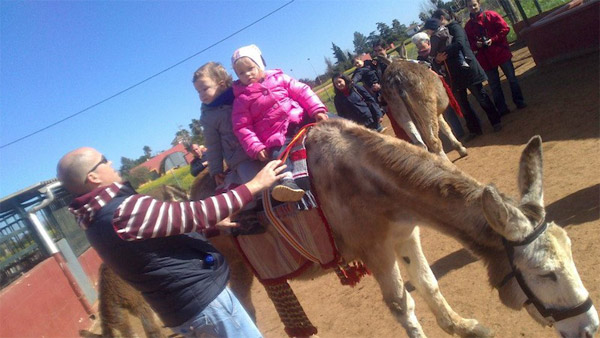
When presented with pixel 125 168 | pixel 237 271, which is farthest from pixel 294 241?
pixel 125 168

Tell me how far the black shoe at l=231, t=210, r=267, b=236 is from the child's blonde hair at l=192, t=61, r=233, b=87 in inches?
53.3

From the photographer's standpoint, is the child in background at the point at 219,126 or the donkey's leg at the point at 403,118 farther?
the donkey's leg at the point at 403,118

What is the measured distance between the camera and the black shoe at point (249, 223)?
3.12 metres

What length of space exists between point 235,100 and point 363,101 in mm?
4694

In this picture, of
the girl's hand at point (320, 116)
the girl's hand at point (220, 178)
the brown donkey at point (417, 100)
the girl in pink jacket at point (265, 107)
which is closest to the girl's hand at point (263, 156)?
the girl in pink jacket at point (265, 107)

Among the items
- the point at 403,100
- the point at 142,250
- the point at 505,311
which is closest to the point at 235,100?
the point at 142,250

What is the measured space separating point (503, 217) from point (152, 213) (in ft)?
6.04

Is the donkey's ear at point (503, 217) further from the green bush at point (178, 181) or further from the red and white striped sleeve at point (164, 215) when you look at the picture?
the green bush at point (178, 181)

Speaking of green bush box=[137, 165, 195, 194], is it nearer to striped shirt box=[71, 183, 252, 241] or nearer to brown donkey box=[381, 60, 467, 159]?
brown donkey box=[381, 60, 467, 159]

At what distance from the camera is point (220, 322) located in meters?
2.47

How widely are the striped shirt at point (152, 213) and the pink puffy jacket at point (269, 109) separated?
1.03m

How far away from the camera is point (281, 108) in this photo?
133 inches

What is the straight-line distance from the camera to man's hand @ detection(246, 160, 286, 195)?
2.52 meters

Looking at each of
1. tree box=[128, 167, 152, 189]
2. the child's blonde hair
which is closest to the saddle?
the child's blonde hair
